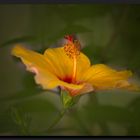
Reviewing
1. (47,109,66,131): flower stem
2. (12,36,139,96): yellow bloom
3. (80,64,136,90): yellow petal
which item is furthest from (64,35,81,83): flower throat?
(47,109,66,131): flower stem

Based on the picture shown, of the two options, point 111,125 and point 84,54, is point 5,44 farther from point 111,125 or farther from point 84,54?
point 111,125

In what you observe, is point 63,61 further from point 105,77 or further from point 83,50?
point 105,77

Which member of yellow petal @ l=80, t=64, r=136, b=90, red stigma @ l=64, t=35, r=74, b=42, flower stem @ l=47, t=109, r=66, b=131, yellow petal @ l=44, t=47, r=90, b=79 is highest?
red stigma @ l=64, t=35, r=74, b=42

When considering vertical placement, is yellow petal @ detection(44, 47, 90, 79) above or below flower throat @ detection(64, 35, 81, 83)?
below

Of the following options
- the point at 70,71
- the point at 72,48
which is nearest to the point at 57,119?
the point at 70,71

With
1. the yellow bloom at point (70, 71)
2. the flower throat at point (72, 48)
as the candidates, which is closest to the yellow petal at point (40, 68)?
the yellow bloom at point (70, 71)

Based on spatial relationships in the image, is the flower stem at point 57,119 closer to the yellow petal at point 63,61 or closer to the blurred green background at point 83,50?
the blurred green background at point 83,50

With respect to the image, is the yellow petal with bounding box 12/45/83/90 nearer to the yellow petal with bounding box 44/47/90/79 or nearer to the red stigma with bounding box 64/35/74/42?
the yellow petal with bounding box 44/47/90/79
